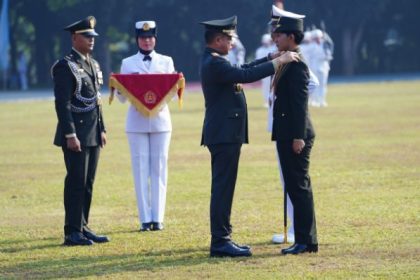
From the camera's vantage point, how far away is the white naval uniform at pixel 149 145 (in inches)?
499

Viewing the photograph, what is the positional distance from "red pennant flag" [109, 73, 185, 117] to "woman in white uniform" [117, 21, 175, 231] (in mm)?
64

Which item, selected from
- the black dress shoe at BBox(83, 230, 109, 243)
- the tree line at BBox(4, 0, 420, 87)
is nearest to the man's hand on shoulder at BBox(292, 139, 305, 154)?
the black dress shoe at BBox(83, 230, 109, 243)

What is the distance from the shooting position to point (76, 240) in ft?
38.2

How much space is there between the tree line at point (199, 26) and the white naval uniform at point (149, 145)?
157 ft

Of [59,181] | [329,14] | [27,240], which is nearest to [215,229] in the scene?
[27,240]

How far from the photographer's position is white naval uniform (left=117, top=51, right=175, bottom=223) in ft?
41.6

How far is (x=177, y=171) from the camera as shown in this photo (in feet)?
61.1

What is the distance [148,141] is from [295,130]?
2.63 m

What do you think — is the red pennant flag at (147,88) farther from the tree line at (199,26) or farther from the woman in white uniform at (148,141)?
the tree line at (199,26)

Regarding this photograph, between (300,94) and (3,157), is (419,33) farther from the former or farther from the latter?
(300,94)

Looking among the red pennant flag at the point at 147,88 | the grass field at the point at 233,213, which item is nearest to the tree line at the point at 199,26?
the grass field at the point at 233,213

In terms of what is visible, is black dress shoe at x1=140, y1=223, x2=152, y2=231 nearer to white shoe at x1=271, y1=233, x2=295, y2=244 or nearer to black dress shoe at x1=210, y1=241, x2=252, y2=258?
white shoe at x1=271, y1=233, x2=295, y2=244

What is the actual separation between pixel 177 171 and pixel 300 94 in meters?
8.28

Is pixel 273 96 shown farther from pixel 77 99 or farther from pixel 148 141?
pixel 148 141
